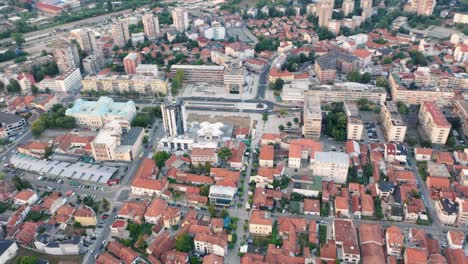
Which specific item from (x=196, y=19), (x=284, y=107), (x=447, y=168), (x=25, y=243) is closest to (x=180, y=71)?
(x=284, y=107)

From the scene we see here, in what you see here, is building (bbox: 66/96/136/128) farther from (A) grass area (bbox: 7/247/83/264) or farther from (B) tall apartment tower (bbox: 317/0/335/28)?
(B) tall apartment tower (bbox: 317/0/335/28)

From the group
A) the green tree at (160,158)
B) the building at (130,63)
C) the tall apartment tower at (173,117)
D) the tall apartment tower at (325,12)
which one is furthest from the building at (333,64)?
the building at (130,63)

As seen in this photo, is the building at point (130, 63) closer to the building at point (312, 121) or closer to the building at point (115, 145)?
the building at point (115, 145)

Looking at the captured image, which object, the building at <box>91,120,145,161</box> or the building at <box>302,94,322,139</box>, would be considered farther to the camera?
the building at <box>302,94,322,139</box>

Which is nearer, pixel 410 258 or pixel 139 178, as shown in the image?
pixel 410 258

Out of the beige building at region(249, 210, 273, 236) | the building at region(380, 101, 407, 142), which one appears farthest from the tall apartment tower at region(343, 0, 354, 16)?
the beige building at region(249, 210, 273, 236)

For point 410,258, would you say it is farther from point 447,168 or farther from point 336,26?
point 336,26
